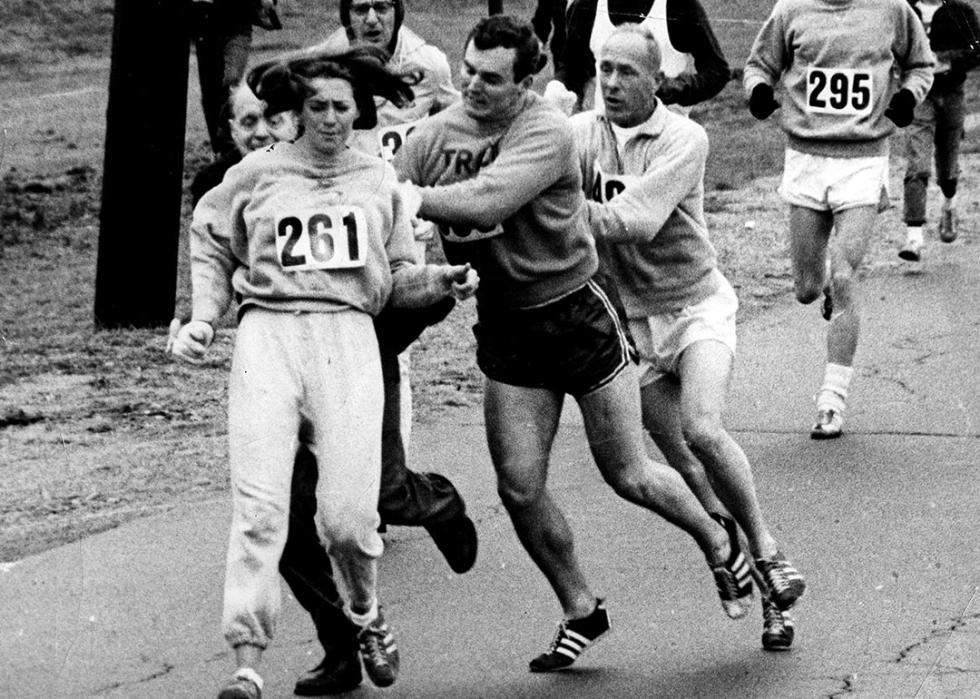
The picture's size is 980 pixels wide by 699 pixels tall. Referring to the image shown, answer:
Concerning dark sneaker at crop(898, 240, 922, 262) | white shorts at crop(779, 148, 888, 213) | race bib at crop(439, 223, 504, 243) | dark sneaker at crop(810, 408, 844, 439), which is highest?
race bib at crop(439, 223, 504, 243)

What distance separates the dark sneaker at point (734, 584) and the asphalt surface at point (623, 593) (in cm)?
11

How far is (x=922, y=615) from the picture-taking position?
6422mm

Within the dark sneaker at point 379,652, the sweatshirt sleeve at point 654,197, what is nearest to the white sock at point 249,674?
the dark sneaker at point 379,652

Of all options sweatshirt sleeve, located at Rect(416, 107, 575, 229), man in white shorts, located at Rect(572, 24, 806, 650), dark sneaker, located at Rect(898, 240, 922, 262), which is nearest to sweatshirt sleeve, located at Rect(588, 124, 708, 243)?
man in white shorts, located at Rect(572, 24, 806, 650)

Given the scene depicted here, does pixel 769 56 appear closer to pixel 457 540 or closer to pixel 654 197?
pixel 654 197

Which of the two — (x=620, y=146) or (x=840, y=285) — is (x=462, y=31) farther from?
(x=620, y=146)

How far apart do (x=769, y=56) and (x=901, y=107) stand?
2.10 ft

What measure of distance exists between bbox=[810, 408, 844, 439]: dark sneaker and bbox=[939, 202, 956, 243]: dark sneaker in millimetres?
4507

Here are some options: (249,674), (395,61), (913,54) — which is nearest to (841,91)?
(913,54)

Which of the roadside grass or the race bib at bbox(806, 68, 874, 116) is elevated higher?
the race bib at bbox(806, 68, 874, 116)

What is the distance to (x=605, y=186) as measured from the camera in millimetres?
6543

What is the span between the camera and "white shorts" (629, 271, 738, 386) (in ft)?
21.9

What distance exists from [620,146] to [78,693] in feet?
7.54

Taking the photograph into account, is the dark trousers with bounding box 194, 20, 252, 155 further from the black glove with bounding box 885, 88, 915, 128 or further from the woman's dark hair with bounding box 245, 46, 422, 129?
the woman's dark hair with bounding box 245, 46, 422, 129
